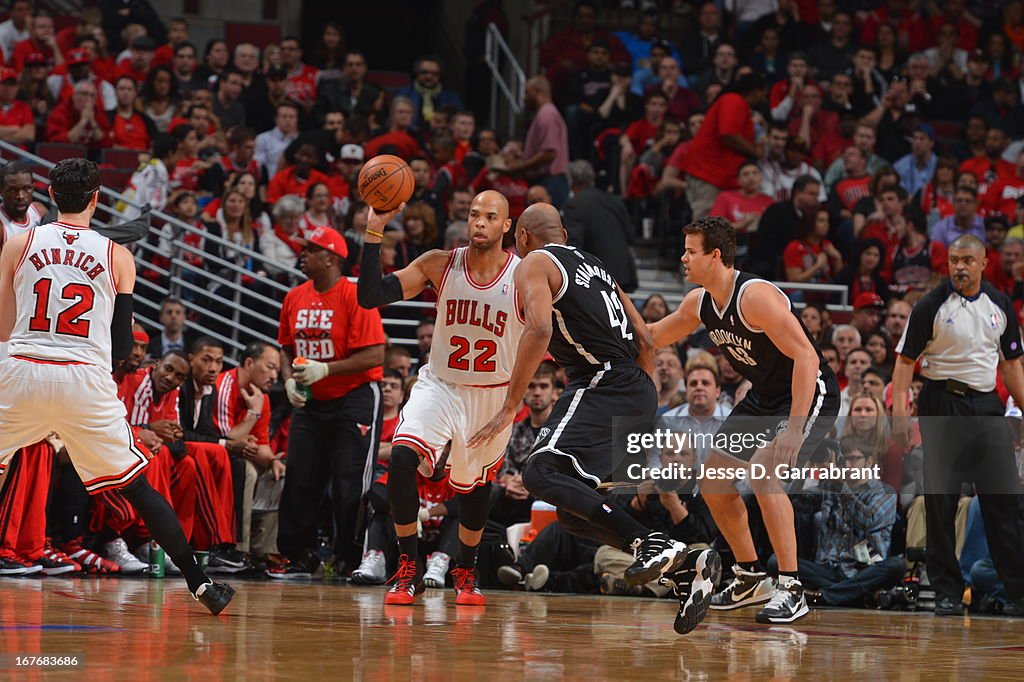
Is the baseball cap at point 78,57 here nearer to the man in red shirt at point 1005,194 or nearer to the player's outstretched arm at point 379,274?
the player's outstretched arm at point 379,274

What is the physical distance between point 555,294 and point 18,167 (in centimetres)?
412

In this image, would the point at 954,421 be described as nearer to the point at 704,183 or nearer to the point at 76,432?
the point at 76,432

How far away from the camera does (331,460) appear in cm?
976

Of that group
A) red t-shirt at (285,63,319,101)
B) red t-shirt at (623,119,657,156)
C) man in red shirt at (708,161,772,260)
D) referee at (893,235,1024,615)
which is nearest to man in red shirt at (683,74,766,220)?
man in red shirt at (708,161,772,260)

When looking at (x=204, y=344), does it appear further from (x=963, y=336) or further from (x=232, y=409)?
(x=963, y=336)

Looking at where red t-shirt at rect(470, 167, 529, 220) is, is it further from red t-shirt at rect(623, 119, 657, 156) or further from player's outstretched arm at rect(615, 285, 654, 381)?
player's outstretched arm at rect(615, 285, 654, 381)

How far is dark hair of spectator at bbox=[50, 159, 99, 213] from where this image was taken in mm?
6215

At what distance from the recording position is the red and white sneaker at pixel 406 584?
7.32m

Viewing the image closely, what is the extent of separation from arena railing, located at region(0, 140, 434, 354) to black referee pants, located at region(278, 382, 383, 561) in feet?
6.80

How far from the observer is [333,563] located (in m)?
10.2

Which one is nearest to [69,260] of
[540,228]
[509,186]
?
[540,228]

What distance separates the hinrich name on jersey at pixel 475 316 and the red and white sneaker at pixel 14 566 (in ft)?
11.1

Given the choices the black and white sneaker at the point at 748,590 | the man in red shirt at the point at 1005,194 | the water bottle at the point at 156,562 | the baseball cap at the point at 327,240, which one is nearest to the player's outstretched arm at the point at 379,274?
the baseball cap at the point at 327,240

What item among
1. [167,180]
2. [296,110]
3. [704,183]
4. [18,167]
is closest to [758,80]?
[704,183]
